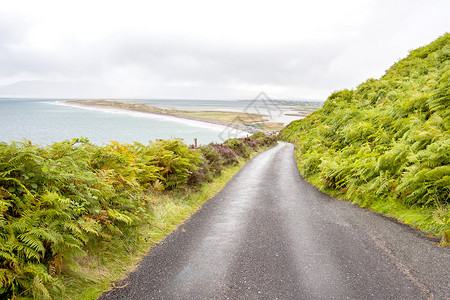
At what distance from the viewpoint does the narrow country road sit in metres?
3.67

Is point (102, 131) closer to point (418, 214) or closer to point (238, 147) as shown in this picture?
point (238, 147)

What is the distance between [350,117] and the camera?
13.8m

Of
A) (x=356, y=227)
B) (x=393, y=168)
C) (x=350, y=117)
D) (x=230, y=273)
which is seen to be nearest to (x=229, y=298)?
(x=230, y=273)

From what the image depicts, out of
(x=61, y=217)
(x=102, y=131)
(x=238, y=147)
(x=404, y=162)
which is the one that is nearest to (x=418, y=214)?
(x=404, y=162)

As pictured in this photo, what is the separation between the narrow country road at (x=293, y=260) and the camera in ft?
12.1

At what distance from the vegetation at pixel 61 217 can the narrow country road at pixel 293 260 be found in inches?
31.3

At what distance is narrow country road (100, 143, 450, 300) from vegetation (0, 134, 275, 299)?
0.80m

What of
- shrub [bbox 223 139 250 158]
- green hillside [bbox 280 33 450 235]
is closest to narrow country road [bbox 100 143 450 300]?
green hillside [bbox 280 33 450 235]

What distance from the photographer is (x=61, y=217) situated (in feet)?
11.9

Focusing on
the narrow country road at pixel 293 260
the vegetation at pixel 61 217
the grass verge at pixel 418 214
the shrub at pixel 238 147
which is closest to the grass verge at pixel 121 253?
the vegetation at pixel 61 217

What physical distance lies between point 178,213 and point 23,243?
4.52 meters

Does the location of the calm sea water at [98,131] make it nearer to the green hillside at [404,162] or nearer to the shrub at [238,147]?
the shrub at [238,147]

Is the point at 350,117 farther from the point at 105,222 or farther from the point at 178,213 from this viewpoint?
the point at 105,222

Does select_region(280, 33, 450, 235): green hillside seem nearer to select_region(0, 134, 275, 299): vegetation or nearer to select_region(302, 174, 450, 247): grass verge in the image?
select_region(302, 174, 450, 247): grass verge
